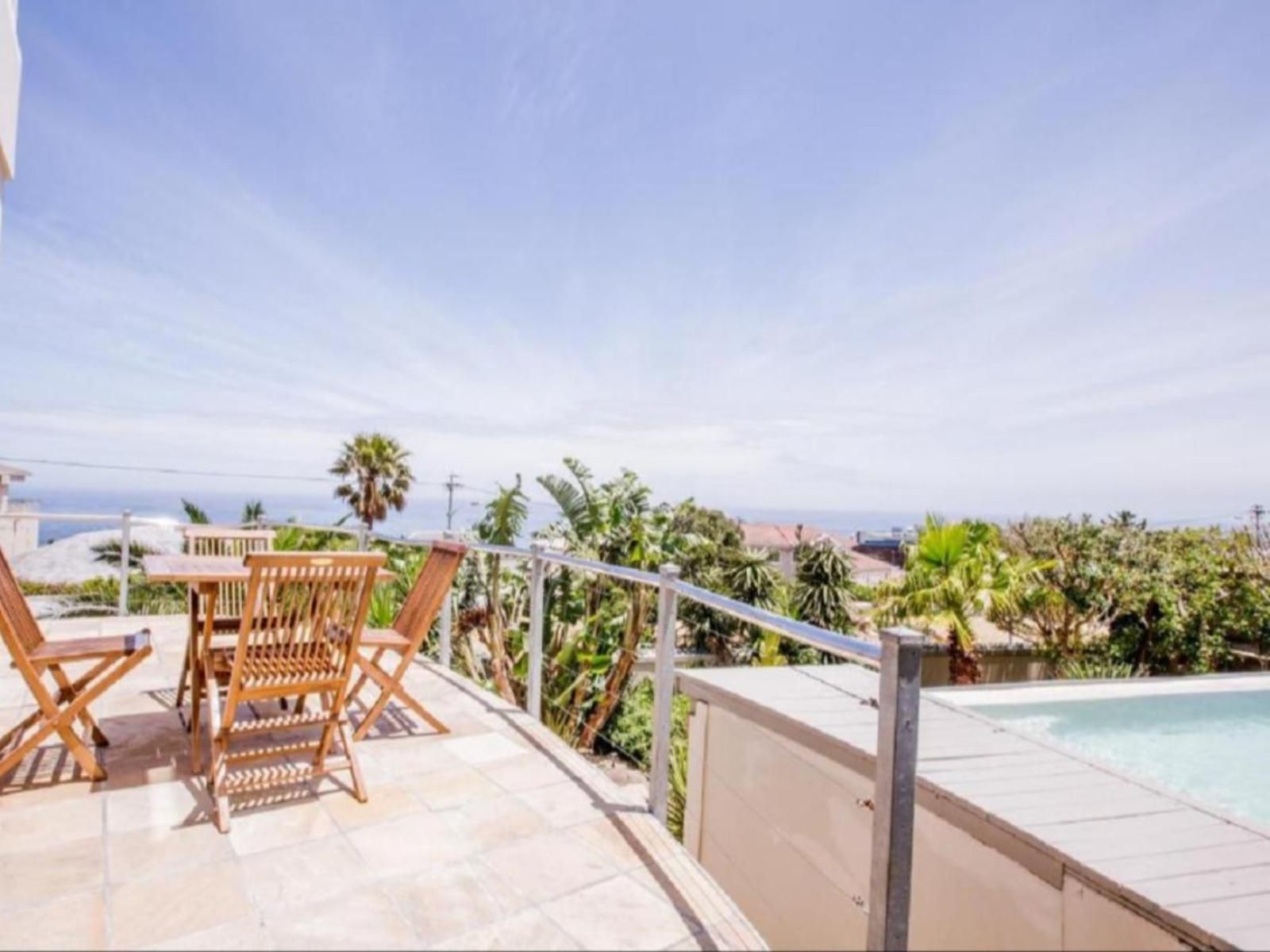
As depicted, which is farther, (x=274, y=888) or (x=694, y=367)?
(x=694, y=367)

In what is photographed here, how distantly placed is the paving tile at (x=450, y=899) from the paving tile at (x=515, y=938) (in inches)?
1.4

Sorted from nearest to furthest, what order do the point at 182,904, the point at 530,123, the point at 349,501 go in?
the point at 182,904 → the point at 530,123 → the point at 349,501

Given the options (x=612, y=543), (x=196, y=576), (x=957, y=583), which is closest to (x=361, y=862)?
(x=196, y=576)

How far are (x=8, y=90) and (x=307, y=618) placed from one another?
12.6ft

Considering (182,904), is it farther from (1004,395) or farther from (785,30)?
(1004,395)

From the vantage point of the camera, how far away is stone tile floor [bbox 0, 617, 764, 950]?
6.55 ft

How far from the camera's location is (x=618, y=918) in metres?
2.10

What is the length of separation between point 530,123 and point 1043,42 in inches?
291

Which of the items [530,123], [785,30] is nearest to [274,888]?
[785,30]

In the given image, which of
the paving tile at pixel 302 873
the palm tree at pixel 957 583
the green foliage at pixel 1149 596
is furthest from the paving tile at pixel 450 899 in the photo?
the green foliage at pixel 1149 596

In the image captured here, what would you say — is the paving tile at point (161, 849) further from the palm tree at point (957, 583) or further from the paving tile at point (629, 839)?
the palm tree at point (957, 583)

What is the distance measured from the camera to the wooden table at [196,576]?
3107 mm

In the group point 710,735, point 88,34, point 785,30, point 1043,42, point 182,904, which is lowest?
point 710,735

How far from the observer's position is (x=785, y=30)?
841cm
